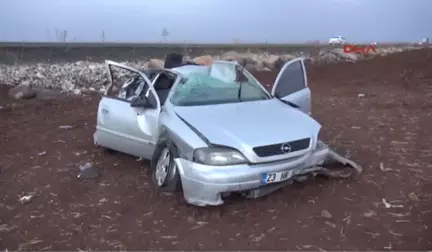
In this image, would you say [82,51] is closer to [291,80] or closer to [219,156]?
[291,80]

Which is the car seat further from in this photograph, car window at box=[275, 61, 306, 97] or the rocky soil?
the rocky soil

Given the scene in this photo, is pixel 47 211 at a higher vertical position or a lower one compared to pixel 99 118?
lower

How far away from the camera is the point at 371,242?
4656mm

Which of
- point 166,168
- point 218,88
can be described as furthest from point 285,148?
point 218,88

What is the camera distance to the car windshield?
6480 millimetres

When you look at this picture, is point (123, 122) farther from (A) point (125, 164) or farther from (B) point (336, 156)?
(B) point (336, 156)

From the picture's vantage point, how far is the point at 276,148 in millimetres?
5305

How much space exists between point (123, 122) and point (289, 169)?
2616mm

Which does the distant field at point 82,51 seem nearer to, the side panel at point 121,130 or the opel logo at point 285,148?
the side panel at point 121,130

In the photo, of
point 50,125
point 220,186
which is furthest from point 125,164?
point 50,125

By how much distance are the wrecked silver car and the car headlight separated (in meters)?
0.01

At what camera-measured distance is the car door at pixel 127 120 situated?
21.4 ft

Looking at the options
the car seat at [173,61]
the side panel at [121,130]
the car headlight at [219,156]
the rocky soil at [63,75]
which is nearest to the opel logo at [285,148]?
the car headlight at [219,156]

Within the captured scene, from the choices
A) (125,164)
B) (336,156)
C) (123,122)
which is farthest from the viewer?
(125,164)
